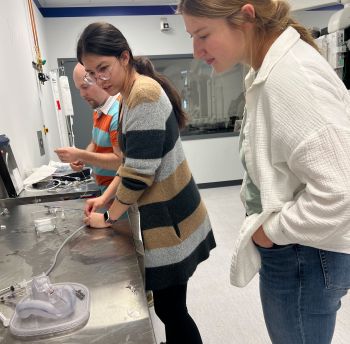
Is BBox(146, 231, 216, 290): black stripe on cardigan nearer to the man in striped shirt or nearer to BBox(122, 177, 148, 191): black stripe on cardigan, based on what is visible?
BBox(122, 177, 148, 191): black stripe on cardigan

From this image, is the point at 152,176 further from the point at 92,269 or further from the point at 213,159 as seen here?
the point at 213,159

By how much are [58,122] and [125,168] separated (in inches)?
111

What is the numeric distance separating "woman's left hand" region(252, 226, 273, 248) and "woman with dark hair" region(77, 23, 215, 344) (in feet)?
1.20

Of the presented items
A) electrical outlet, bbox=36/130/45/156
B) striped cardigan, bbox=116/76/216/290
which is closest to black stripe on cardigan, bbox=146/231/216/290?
striped cardigan, bbox=116/76/216/290

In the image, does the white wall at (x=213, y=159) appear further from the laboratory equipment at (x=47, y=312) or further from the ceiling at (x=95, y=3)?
the laboratory equipment at (x=47, y=312)

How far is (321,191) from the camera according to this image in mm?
627

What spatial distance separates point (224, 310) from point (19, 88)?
6.85 ft

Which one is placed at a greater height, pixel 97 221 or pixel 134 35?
pixel 134 35

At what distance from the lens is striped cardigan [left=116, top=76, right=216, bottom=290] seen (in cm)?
100

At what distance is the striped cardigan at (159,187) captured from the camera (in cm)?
100

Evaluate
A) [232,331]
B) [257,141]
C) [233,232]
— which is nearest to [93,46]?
[257,141]

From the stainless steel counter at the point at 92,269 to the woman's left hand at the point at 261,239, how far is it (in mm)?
306

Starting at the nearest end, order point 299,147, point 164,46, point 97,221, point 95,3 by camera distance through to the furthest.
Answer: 1. point 299,147
2. point 97,221
3. point 95,3
4. point 164,46

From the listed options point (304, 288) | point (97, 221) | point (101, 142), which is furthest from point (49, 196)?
point (304, 288)
